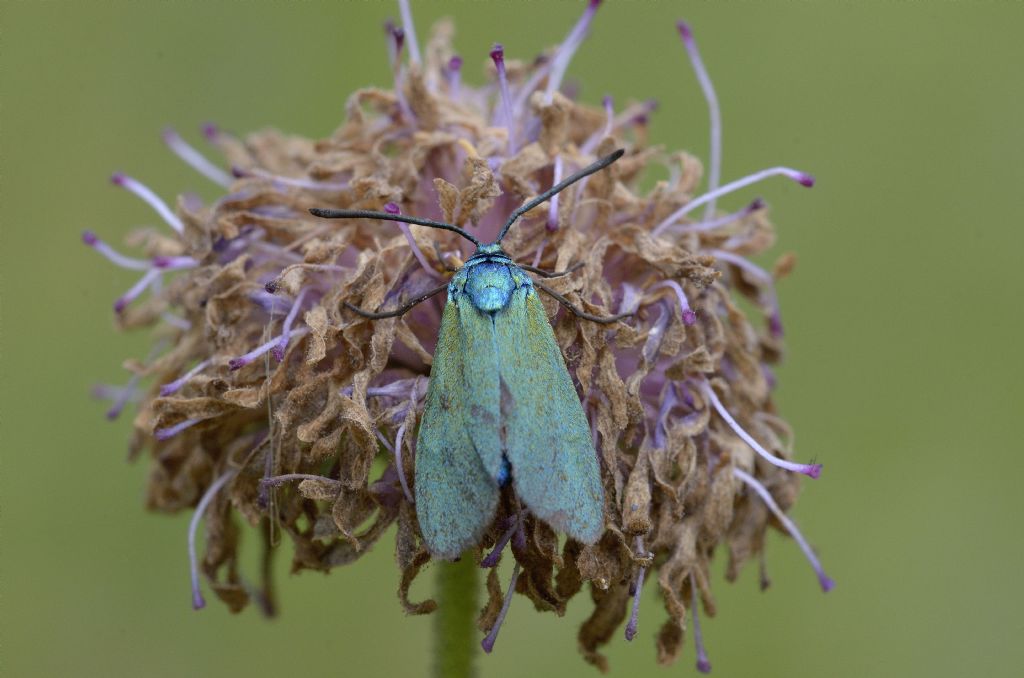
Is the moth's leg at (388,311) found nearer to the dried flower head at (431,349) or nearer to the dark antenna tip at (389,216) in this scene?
the dried flower head at (431,349)

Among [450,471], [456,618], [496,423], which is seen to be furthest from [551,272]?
[456,618]

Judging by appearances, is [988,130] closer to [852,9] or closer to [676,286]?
[852,9]

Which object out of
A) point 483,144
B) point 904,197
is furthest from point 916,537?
point 483,144

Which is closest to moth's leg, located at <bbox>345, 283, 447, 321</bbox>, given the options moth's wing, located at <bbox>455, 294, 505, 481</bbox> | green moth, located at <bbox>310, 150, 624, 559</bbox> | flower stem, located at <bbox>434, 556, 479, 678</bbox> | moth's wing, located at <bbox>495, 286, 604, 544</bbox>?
green moth, located at <bbox>310, 150, 624, 559</bbox>

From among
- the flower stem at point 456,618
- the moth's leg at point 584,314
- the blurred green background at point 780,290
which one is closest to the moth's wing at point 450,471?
the moth's leg at point 584,314

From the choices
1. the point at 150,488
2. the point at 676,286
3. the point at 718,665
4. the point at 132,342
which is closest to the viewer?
the point at 676,286

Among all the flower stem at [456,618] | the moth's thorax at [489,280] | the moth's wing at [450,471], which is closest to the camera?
the moth's wing at [450,471]

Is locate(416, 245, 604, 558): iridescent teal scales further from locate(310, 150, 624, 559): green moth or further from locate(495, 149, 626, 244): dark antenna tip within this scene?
locate(495, 149, 626, 244): dark antenna tip
